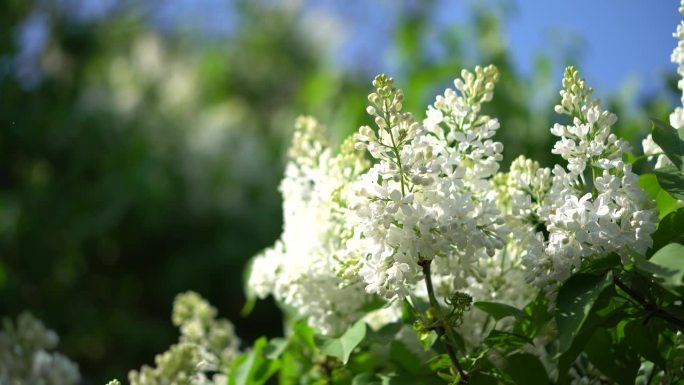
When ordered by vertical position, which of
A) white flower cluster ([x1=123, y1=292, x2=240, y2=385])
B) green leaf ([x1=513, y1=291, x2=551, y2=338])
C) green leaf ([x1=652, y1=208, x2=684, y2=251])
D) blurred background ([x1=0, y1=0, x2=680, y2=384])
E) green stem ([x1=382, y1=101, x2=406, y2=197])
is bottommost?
green leaf ([x1=513, y1=291, x2=551, y2=338])

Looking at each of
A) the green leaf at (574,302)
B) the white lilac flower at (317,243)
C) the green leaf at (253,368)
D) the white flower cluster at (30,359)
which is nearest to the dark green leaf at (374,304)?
the white lilac flower at (317,243)

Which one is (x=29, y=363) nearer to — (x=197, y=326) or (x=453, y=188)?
(x=197, y=326)

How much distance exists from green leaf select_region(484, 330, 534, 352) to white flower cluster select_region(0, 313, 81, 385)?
563 millimetres

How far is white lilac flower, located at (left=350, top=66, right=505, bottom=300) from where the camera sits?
0.58 m

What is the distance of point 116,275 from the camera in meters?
3.33

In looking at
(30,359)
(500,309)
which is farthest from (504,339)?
(30,359)

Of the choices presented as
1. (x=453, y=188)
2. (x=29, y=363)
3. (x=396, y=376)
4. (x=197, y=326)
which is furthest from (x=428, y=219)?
(x=29, y=363)

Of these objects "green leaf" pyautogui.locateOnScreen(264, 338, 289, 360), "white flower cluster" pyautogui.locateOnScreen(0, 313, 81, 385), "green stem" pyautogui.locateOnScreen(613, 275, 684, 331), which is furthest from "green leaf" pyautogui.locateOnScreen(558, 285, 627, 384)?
"white flower cluster" pyautogui.locateOnScreen(0, 313, 81, 385)

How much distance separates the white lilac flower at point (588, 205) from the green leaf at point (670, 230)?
2 centimetres

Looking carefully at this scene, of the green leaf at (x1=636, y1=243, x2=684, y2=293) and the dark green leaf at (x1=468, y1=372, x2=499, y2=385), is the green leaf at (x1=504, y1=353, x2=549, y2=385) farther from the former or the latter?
the green leaf at (x1=636, y1=243, x2=684, y2=293)

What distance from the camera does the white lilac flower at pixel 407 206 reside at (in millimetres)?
577

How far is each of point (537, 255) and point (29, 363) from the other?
666 millimetres

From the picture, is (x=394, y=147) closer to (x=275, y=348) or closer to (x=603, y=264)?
(x=603, y=264)

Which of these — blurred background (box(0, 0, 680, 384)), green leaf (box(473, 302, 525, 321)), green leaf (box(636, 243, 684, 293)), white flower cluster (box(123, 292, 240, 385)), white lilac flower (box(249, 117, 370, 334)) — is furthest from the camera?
blurred background (box(0, 0, 680, 384))
